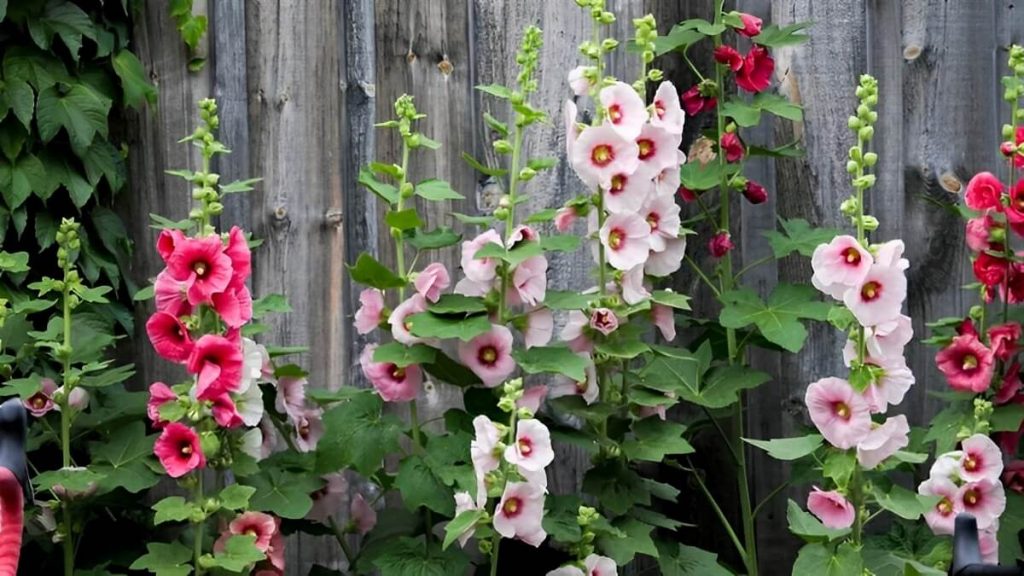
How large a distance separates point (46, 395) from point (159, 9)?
0.87 m

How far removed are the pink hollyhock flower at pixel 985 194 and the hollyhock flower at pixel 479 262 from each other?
894mm

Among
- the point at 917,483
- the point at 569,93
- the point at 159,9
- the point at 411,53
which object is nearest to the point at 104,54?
the point at 159,9

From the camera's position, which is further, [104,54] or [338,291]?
[338,291]

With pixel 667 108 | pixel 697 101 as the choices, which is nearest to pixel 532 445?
pixel 667 108

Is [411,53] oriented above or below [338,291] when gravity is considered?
above

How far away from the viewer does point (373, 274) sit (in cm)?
240

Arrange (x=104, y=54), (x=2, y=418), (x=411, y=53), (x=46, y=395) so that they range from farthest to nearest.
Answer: (x=411, y=53) → (x=104, y=54) → (x=46, y=395) → (x=2, y=418)

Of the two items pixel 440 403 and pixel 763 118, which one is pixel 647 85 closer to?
pixel 763 118

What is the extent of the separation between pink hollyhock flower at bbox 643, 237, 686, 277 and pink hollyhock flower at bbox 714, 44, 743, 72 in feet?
1.27

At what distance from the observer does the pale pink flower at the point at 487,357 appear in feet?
8.01

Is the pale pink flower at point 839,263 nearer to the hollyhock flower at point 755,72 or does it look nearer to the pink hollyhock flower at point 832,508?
the pink hollyhock flower at point 832,508

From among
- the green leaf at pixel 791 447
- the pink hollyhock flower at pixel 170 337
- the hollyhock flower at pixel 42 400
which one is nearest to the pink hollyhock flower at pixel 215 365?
the pink hollyhock flower at pixel 170 337

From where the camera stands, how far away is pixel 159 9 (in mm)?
2885

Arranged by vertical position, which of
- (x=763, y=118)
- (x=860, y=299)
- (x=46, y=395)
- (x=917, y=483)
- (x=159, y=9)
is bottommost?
(x=917, y=483)
